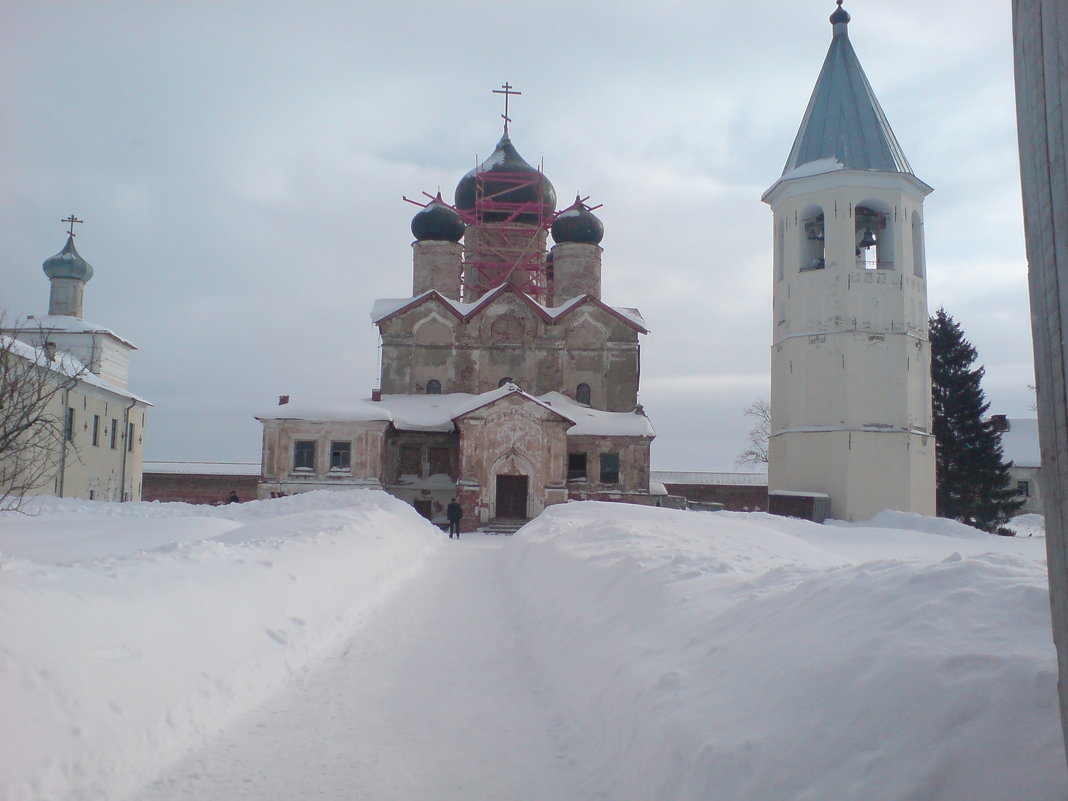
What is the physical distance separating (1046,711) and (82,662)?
4.91 metres

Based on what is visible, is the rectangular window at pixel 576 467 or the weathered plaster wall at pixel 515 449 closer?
the weathered plaster wall at pixel 515 449

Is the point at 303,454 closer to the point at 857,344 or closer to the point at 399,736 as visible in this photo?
the point at 857,344

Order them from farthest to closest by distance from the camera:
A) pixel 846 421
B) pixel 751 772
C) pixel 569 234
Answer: pixel 569 234, pixel 846 421, pixel 751 772

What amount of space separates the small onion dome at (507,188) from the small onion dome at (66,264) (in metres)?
21.1

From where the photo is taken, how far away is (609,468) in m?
35.0

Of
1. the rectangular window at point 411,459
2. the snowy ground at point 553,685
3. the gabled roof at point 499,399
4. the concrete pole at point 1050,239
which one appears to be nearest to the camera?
the concrete pole at point 1050,239

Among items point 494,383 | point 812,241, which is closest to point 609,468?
point 494,383

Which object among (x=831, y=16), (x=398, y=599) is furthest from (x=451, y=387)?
(x=398, y=599)

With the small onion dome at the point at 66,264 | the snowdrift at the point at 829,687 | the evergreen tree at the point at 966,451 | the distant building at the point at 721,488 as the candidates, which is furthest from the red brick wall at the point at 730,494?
the snowdrift at the point at 829,687

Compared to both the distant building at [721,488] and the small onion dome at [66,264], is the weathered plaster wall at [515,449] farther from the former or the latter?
the small onion dome at [66,264]

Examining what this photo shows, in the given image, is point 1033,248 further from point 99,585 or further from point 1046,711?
point 99,585

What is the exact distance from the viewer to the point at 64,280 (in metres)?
48.0

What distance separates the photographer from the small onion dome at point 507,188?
149 feet

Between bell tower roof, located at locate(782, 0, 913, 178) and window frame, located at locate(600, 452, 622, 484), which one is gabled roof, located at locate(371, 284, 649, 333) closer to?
window frame, located at locate(600, 452, 622, 484)
